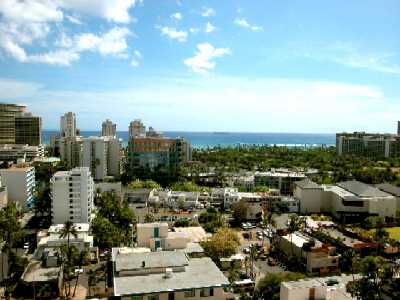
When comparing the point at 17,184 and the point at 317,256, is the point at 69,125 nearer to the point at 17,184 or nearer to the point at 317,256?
the point at 17,184

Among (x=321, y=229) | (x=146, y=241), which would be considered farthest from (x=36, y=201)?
(x=321, y=229)

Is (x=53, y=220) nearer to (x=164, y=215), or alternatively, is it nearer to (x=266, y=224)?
(x=164, y=215)

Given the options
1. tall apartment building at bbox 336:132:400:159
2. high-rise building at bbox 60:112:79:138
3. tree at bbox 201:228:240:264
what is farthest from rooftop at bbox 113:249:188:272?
tall apartment building at bbox 336:132:400:159

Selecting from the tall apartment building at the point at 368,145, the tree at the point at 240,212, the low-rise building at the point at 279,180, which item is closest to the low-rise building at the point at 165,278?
the tree at the point at 240,212

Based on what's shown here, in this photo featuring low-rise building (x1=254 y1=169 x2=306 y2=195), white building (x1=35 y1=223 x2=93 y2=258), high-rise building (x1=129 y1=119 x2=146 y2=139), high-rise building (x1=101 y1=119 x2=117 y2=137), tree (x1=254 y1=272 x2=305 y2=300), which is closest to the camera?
tree (x1=254 y1=272 x2=305 y2=300)

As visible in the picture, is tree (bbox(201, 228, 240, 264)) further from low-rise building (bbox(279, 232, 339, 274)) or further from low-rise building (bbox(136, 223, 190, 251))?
low-rise building (bbox(279, 232, 339, 274))

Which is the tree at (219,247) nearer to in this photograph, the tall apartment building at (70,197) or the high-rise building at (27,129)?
the tall apartment building at (70,197)
